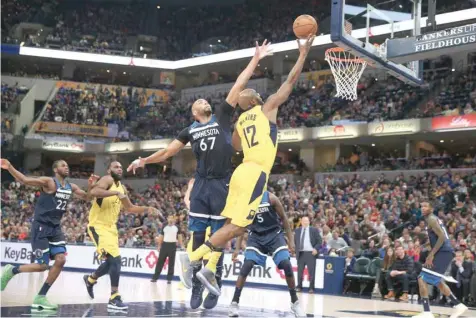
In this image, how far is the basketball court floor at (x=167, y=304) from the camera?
8883mm

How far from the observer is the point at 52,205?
9695mm

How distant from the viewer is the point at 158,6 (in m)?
47.4

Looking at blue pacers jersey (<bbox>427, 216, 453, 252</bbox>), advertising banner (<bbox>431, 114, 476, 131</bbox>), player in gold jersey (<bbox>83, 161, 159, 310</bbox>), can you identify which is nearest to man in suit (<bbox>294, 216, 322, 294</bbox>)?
blue pacers jersey (<bbox>427, 216, 453, 252</bbox>)

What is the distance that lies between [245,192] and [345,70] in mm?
8138

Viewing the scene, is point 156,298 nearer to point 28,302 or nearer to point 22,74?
point 28,302

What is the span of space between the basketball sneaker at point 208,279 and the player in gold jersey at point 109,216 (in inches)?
105

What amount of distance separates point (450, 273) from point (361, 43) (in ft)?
20.2

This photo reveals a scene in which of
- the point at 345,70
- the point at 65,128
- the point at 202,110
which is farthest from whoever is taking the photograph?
the point at 65,128

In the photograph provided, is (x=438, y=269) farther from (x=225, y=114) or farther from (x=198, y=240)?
(x=225, y=114)

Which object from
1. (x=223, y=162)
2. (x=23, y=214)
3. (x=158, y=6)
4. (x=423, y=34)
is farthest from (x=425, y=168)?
(x=158, y=6)

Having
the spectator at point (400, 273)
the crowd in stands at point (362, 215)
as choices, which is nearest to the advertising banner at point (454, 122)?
the crowd in stands at point (362, 215)

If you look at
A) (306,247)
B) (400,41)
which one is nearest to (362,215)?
(306,247)

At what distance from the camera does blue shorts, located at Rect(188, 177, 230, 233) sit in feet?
24.8

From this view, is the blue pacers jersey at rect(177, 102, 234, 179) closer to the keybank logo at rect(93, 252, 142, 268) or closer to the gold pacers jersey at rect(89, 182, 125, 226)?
the gold pacers jersey at rect(89, 182, 125, 226)
